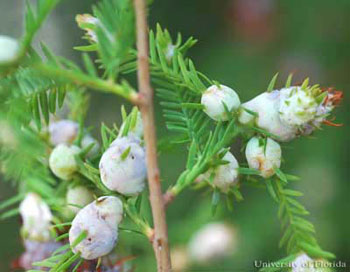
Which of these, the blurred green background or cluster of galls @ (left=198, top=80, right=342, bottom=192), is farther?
the blurred green background

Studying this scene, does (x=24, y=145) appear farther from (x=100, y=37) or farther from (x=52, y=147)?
(x=52, y=147)

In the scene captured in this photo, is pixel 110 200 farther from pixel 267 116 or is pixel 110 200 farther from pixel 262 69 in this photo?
pixel 262 69

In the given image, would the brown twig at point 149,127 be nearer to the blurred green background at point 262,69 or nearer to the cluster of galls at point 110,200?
the cluster of galls at point 110,200

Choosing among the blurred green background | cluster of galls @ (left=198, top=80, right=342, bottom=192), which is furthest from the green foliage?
the blurred green background

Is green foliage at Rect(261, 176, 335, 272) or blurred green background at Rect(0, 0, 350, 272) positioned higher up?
blurred green background at Rect(0, 0, 350, 272)

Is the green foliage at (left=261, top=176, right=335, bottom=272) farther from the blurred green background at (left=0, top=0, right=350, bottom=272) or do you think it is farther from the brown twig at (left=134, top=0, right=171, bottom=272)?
the blurred green background at (left=0, top=0, right=350, bottom=272)

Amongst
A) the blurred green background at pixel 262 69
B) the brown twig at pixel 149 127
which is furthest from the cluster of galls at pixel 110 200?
the blurred green background at pixel 262 69

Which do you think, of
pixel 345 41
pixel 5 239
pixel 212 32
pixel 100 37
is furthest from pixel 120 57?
pixel 212 32
